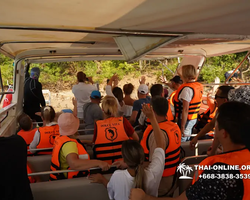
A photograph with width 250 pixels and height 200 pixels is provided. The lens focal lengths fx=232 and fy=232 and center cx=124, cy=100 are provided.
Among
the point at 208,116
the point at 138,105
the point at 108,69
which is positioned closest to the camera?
the point at 138,105

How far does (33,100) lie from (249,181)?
14.9 feet

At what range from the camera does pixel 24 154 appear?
149 centimetres

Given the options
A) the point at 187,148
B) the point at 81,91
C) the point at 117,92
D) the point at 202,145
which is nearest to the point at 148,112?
the point at 187,148

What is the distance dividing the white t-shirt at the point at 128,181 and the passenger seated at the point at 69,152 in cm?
32

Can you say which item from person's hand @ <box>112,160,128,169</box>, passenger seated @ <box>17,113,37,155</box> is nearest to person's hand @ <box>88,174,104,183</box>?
person's hand @ <box>112,160,128,169</box>

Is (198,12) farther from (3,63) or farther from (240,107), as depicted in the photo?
(3,63)

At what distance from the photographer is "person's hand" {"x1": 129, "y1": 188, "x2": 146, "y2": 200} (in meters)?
1.45

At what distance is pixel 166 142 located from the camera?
188cm

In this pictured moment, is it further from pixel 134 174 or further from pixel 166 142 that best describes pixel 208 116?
pixel 134 174

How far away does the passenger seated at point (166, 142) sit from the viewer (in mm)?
1888

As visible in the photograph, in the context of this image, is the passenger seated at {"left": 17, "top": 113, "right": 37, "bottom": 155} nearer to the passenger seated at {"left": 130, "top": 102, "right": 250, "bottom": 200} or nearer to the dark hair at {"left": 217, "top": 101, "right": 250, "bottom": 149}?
the passenger seated at {"left": 130, "top": 102, "right": 250, "bottom": 200}

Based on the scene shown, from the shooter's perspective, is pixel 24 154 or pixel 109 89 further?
pixel 109 89

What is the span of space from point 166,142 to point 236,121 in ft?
2.71

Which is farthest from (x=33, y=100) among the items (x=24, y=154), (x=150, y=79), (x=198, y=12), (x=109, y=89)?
(x=150, y=79)
